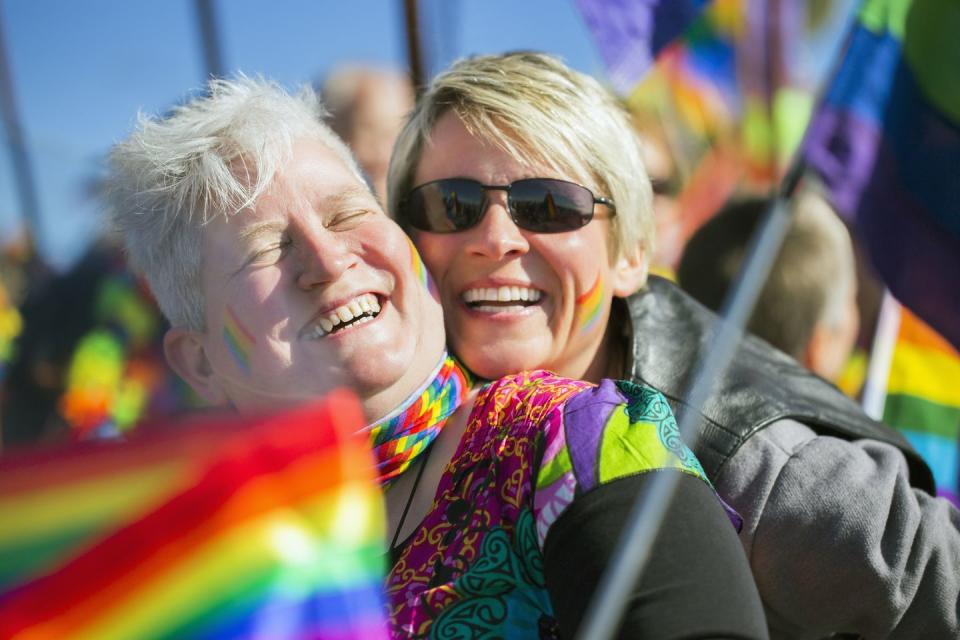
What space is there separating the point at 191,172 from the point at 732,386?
3.07 feet

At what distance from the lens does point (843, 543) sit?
5.02 feet

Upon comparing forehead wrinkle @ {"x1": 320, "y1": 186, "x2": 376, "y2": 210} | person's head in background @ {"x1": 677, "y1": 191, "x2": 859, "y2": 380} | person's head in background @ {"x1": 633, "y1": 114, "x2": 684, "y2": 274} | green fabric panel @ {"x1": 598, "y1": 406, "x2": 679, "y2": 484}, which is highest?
forehead wrinkle @ {"x1": 320, "y1": 186, "x2": 376, "y2": 210}

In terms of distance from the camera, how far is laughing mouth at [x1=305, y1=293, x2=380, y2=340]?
1475mm

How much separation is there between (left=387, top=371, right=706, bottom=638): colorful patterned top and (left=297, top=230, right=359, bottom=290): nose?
0.32 meters

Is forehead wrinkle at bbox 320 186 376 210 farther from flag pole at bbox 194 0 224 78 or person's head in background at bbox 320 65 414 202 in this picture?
flag pole at bbox 194 0 224 78

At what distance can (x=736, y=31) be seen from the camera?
12.5 feet

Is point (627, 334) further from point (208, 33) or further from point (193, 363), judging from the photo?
point (208, 33)

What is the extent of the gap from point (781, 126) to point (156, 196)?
3.78 metres

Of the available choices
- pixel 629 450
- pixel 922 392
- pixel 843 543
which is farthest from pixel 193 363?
pixel 922 392

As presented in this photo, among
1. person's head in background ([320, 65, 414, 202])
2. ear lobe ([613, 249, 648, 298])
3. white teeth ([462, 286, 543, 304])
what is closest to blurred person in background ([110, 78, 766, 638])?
white teeth ([462, 286, 543, 304])

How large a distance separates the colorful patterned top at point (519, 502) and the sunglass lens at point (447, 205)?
1.62 feet

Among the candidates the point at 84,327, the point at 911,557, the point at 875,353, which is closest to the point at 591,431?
the point at 911,557

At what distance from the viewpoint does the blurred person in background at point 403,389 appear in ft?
3.77

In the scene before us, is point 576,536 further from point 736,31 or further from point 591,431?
point 736,31
